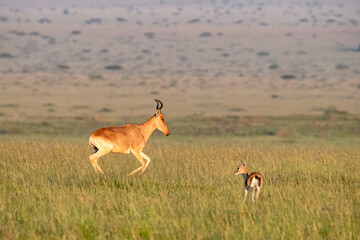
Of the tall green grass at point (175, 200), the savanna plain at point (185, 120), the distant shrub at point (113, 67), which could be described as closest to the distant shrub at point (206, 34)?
the savanna plain at point (185, 120)

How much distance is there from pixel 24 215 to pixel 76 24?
89.5 metres

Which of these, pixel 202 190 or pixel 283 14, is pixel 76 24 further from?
pixel 202 190

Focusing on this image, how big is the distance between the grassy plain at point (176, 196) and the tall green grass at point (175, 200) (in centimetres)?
2

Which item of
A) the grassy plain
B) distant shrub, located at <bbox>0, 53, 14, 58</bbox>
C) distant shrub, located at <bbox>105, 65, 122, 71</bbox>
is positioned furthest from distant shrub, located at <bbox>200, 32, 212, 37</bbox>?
the grassy plain

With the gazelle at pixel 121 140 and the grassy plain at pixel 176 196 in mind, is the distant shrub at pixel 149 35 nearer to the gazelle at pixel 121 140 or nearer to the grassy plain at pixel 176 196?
the grassy plain at pixel 176 196

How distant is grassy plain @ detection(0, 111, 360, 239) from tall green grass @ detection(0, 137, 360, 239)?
0.02m

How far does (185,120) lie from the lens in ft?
97.6

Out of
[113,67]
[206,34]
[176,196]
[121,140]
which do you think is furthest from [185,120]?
[206,34]

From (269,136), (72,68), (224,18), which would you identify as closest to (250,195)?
(269,136)

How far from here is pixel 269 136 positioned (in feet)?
83.5

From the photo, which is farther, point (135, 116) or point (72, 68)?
point (72, 68)

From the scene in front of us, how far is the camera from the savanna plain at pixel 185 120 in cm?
779

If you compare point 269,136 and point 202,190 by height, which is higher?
point 202,190

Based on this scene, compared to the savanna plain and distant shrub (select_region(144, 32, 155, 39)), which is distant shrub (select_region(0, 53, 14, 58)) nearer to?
the savanna plain
